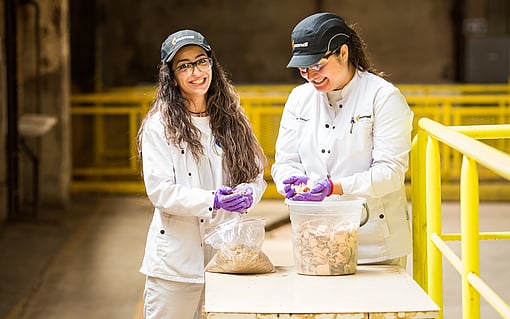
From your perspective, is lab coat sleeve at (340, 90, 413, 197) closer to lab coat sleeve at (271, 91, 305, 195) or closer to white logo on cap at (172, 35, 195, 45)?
lab coat sleeve at (271, 91, 305, 195)

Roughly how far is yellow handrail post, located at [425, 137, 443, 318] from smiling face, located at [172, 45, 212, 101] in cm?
90

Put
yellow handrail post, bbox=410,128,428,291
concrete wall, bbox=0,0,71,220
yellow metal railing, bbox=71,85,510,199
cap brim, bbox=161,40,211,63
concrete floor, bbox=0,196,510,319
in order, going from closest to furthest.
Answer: cap brim, bbox=161,40,211,63 < yellow handrail post, bbox=410,128,428,291 < concrete floor, bbox=0,196,510,319 < concrete wall, bbox=0,0,71,220 < yellow metal railing, bbox=71,85,510,199

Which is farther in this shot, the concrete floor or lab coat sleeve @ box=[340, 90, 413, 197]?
the concrete floor

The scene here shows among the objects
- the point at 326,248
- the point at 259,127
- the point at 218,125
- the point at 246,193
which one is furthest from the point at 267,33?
the point at 326,248

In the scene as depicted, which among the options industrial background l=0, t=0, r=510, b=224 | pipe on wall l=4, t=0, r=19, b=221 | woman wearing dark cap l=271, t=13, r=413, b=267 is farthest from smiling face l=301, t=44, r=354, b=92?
industrial background l=0, t=0, r=510, b=224

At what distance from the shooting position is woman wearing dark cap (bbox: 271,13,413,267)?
11.5 ft

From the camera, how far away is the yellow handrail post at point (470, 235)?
3082 mm

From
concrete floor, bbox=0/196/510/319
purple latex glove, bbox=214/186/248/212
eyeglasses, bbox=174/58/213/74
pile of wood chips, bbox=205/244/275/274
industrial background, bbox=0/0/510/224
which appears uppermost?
industrial background, bbox=0/0/510/224

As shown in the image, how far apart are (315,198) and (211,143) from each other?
2.06 ft

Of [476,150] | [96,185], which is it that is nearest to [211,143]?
[476,150]

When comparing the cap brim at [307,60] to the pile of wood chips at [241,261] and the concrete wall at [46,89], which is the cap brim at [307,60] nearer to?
the pile of wood chips at [241,261]

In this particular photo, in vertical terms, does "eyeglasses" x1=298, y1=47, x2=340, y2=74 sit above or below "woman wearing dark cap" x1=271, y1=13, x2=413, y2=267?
above

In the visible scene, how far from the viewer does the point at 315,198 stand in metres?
3.42

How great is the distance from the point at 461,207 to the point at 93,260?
18.6 feet
